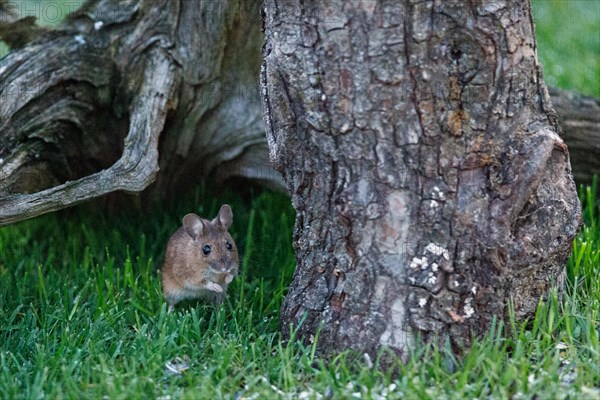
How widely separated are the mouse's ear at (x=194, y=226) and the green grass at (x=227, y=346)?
338 mm

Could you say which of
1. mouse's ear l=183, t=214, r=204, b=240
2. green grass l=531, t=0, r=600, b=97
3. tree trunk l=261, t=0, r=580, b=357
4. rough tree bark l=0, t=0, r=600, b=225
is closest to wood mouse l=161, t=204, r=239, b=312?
mouse's ear l=183, t=214, r=204, b=240

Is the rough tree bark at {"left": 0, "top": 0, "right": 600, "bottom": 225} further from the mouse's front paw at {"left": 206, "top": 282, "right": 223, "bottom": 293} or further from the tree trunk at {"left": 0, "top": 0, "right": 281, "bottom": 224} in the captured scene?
the mouse's front paw at {"left": 206, "top": 282, "right": 223, "bottom": 293}

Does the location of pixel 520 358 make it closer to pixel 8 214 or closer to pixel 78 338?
pixel 78 338

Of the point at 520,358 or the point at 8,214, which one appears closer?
the point at 520,358

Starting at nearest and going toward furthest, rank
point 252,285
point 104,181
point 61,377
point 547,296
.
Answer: point 61,377 → point 547,296 → point 104,181 → point 252,285

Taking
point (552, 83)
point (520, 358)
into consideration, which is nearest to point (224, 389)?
point (520, 358)

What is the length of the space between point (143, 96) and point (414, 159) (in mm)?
2412

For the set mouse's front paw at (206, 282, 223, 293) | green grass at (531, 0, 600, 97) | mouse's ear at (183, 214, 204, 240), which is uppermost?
green grass at (531, 0, 600, 97)

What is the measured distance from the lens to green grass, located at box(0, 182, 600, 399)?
3.64 m

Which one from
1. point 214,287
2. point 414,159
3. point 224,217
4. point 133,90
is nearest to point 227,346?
point 214,287

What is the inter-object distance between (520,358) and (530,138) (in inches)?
39.0

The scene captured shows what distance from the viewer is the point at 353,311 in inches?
157

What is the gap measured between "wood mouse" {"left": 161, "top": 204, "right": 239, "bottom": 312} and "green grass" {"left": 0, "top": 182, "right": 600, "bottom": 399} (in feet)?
0.34

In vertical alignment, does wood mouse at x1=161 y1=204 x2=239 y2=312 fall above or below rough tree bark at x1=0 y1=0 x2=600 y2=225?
below
